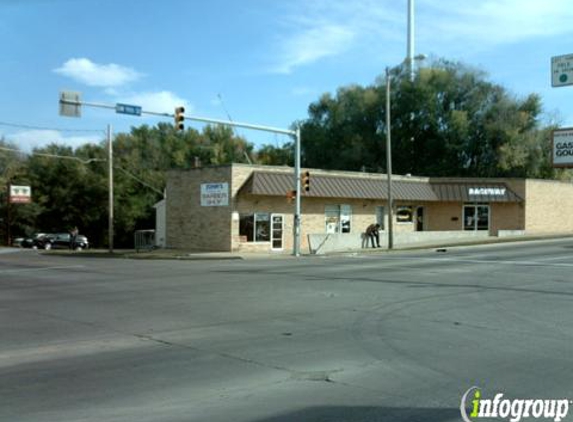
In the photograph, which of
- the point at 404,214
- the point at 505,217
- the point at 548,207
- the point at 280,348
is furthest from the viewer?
the point at 548,207

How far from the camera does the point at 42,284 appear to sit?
19.7 m

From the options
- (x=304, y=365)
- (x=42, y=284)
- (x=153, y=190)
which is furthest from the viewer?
(x=153, y=190)

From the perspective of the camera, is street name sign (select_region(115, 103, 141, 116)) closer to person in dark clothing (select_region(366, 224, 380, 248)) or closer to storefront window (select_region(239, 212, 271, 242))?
storefront window (select_region(239, 212, 271, 242))

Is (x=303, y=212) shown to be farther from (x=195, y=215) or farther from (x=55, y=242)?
(x=55, y=242)

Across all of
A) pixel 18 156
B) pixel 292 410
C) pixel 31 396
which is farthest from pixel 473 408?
pixel 18 156

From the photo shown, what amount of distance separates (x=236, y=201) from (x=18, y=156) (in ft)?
166

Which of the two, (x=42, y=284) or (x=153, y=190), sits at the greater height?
(x=153, y=190)

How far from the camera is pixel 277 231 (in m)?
38.1

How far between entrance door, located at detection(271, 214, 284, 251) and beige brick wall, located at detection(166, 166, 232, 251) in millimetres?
2971

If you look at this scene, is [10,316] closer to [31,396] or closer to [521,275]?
[31,396]

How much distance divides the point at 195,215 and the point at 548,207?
2781 centimetres

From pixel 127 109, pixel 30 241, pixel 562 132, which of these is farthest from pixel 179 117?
pixel 30 241

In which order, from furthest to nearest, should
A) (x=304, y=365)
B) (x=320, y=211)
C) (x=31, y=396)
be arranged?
(x=320, y=211) < (x=304, y=365) < (x=31, y=396)

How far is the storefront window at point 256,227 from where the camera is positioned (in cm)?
3659
